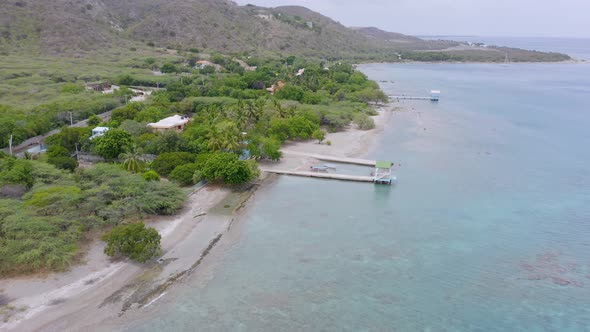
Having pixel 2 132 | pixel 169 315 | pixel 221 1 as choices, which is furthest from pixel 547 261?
pixel 221 1

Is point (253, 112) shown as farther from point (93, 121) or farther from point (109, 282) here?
point (109, 282)

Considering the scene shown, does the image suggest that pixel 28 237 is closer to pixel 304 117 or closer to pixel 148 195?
pixel 148 195

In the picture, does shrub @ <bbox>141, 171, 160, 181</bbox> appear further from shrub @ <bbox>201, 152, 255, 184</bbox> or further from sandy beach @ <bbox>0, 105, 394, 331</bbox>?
shrub @ <bbox>201, 152, 255, 184</bbox>

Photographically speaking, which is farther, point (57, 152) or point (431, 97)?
point (431, 97)

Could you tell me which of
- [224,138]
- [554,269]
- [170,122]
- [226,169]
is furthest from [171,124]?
[554,269]

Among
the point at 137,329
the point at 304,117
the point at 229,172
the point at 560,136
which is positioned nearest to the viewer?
the point at 137,329
